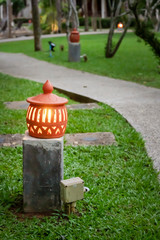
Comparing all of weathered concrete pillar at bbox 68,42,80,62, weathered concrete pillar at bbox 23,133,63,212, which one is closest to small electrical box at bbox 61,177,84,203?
weathered concrete pillar at bbox 23,133,63,212

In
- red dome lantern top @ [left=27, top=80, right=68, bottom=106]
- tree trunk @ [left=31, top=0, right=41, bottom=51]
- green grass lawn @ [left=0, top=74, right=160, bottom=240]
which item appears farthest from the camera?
tree trunk @ [left=31, top=0, right=41, bottom=51]

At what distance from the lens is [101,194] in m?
3.77

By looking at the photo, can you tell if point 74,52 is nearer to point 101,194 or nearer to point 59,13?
point 101,194

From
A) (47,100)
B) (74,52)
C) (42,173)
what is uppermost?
(47,100)

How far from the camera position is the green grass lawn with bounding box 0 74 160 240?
3.16 m

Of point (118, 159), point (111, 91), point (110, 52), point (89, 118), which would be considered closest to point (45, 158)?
point (118, 159)

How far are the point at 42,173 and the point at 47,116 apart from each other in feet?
1.62

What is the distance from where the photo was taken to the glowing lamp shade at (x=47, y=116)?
10.8 feet

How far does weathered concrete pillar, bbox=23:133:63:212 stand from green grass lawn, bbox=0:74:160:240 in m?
0.13

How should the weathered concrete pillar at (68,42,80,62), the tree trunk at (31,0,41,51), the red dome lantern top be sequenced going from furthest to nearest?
the tree trunk at (31,0,41,51) < the weathered concrete pillar at (68,42,80,62) < the red dome lantern top

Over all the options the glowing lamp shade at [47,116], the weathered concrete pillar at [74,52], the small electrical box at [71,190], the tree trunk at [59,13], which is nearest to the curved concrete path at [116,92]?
the weathered concrete pillar at [74,52]

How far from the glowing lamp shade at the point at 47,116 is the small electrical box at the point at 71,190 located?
0.39m

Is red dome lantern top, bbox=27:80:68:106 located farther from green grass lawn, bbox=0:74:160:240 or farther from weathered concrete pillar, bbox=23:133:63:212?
green grass lawn, bbox=0:74:160:240

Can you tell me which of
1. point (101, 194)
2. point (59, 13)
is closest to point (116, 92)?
point (101, 194)
